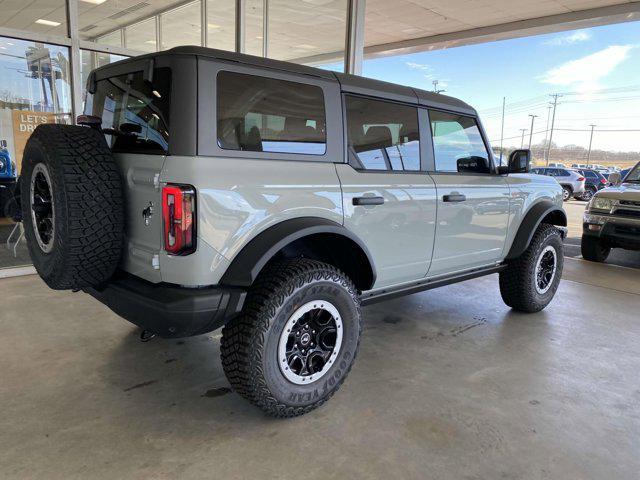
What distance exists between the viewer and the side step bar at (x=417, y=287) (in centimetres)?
305

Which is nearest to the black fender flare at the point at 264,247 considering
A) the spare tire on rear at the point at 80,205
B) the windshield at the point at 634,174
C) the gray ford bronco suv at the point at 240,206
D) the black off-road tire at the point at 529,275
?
the gray ford bronco suv at the point at 240,206

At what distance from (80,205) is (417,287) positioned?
220 centimetres

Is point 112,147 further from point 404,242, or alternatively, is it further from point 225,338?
point 404,242

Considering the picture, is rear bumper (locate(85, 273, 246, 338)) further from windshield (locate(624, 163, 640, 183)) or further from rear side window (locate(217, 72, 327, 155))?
windshield (locate(624, 163, 640, 183))

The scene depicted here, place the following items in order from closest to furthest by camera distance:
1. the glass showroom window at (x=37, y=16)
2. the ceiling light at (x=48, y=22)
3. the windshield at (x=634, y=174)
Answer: the glass showroom window at (x=37, y=16)
the ceiling light at (x=48, y=22)
the windshield at (x=634, y=174)

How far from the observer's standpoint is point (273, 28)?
7.66 m

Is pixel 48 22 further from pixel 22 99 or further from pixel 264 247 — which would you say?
pixel 264 247

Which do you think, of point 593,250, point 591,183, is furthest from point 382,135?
point 591,183

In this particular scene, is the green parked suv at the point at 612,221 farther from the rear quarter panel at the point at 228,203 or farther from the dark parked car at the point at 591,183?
the dark parked car at the point at 591,183

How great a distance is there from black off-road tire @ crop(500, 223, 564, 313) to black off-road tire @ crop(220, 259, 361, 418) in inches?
88.1

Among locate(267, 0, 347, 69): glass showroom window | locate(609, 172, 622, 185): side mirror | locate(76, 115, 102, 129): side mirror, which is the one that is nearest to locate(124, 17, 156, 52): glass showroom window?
locate(267, 0, 347, 69): glass showroom window

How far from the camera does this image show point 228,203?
7.07 ft

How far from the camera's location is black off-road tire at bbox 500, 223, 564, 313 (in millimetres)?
4102

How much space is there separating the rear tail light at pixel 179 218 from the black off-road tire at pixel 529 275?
10.1 feet
